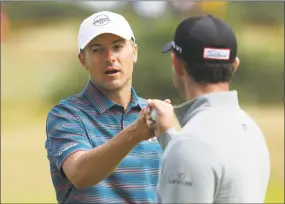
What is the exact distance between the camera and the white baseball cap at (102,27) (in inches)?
126

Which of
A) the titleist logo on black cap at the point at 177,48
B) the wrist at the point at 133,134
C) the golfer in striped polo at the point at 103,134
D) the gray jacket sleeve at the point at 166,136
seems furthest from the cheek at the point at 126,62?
the titleist logo on black cap at the point at 177,48

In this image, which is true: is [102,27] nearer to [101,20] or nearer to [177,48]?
→ [101,20]

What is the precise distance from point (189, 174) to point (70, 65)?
9.47m

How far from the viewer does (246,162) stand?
2205mm

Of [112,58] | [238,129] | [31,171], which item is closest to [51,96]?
[31,171]

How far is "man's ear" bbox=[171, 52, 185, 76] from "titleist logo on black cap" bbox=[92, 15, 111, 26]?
899mm

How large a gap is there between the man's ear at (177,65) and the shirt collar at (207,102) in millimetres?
97

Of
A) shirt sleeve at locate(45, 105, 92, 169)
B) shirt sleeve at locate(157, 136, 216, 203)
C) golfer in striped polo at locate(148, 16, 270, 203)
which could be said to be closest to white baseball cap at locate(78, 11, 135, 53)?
shirt sleeve at locate(45, 105, 92, 169)

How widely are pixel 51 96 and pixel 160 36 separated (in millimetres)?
1867

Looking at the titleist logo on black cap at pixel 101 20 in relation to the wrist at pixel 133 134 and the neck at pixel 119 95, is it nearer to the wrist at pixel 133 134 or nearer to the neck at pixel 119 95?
the neck at pixel 119 95

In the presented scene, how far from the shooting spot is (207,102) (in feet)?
7.43

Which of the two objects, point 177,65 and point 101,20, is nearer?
point 177,65

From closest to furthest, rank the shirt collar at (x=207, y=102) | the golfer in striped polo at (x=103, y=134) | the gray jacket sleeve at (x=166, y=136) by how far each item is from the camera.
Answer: the shirt collar at (x=207, y=102)
the gray jacket sleeve at (x=166, y=136)
the golfer in striped polo at (x=103, y=134)

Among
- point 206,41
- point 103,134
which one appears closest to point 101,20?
point 103,134
